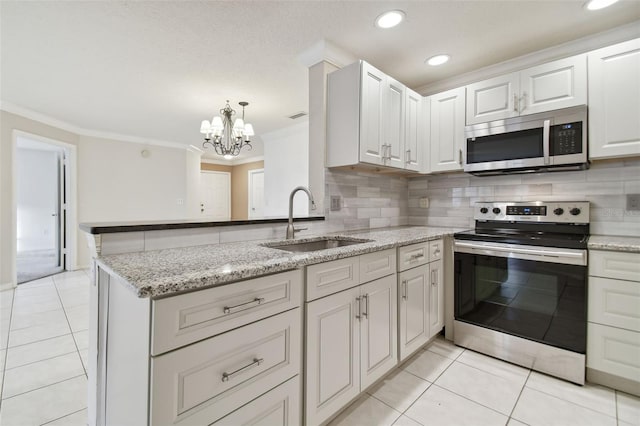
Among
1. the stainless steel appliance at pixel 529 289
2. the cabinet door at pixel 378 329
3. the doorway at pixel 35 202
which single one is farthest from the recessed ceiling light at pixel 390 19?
the doorway at pixel 35 202

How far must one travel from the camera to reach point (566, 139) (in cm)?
197

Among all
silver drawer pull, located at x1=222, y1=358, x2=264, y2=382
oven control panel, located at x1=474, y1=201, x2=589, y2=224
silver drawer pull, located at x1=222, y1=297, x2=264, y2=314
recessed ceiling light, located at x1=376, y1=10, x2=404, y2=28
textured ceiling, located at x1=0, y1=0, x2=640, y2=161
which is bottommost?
silver drawer pull, located at x1=222, y1=358, x2=264, y2=382

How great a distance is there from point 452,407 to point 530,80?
230cm

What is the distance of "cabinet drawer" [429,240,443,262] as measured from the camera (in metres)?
2.06

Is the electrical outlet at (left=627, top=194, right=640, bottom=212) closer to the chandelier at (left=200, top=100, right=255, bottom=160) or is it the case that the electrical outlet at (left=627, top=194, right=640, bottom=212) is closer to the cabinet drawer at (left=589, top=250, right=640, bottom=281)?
the cabinet drawer at (left=589, top=250, right=640, bottom=281)

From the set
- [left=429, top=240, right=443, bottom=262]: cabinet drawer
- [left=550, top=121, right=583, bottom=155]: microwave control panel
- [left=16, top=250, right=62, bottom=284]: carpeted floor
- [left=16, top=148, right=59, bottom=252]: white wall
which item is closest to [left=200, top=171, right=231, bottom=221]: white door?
[left=16, top=148, right=59, bottom=252]: white wall

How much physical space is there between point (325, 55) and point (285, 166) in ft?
9.35

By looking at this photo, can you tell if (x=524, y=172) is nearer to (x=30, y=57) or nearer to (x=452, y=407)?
(x=452, y=407)

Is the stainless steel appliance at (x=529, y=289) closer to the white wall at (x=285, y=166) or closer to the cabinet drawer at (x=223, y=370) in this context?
the cabinet drawer at (x=223, y=370)

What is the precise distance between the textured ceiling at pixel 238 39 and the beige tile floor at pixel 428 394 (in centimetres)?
236

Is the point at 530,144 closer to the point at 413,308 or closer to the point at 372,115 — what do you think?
the point at 372,115

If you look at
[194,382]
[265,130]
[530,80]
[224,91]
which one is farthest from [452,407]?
[265,130]

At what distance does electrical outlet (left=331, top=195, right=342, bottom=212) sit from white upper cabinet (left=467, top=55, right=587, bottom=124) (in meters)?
1.31

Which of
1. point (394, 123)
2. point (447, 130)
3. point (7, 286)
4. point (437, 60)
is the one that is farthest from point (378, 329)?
point (7, 286)
